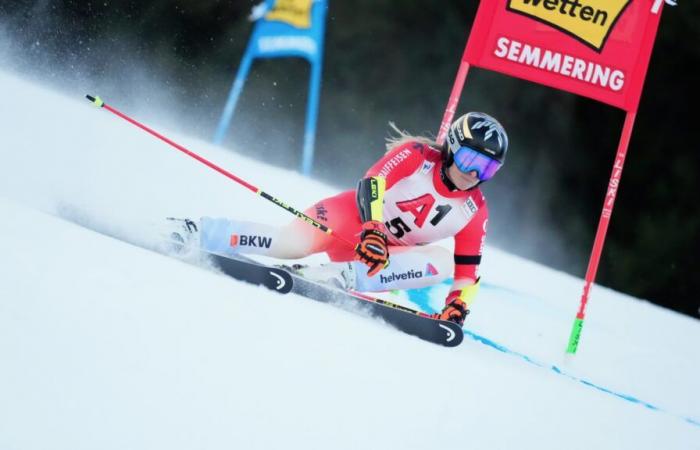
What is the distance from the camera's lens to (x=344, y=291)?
11.4ft

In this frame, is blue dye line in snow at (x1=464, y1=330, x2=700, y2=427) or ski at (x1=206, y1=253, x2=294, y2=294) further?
blue dye line in snow at (x1=464, y1=330, x2=700, y2=427)

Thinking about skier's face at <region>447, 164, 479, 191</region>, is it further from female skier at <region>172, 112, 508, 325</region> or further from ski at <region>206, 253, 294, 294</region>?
ski at <region>206, 253, 294, 294</region>

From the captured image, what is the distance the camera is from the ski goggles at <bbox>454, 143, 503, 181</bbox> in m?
3.58

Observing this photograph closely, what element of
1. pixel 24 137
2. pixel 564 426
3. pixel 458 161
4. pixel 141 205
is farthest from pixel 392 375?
pixel 24 137

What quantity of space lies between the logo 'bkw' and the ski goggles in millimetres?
1233

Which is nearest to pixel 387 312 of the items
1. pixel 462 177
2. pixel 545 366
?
pixel 462 177

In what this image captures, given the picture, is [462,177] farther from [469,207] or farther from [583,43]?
[583,43]

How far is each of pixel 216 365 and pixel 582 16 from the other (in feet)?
10.5

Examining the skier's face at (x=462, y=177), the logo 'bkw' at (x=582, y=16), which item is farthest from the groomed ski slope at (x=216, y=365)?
the logo 'bkw' at (x=582, y=16)

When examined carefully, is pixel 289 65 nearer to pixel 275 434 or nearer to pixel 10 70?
pixel 10 70

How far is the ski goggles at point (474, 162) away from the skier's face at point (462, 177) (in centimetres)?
3

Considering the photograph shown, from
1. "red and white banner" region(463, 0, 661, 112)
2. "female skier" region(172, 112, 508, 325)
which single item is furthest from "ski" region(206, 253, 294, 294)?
"red and white banner" region(463, 0, 661, 112)

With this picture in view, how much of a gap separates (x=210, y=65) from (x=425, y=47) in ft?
6.99

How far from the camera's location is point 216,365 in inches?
83.0
